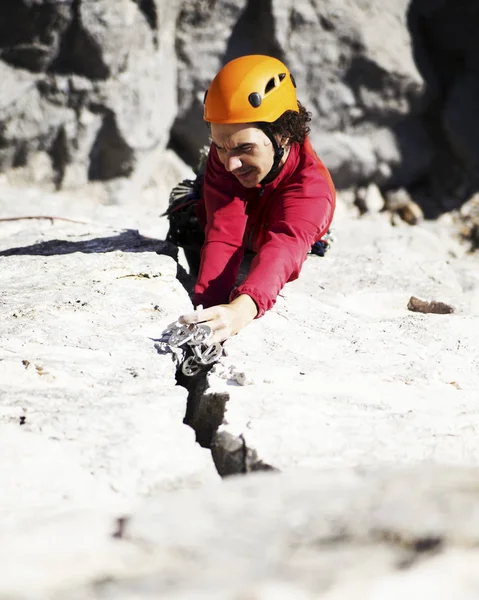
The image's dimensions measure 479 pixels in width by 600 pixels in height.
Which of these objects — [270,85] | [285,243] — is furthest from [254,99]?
[285,243]

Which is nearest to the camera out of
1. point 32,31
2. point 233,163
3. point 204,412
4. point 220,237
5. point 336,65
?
point 204,412

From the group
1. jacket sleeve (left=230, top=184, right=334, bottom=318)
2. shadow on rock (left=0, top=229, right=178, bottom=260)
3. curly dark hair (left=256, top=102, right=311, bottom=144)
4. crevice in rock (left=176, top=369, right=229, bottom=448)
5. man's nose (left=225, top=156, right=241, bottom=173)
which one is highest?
curly dark hair (left=256, top=102, right=311, bottom=144)

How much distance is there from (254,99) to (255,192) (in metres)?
0.46

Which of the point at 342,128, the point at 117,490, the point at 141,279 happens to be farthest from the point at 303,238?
the point at 342,128

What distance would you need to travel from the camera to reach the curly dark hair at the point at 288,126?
8.23 feet

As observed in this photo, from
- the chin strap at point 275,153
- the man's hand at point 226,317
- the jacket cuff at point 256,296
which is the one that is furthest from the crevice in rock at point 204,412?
the chin strap at point 275,153

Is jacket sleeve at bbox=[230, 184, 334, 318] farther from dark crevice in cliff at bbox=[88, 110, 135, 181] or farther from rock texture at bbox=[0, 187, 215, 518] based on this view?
dark crevice in cliff at bbox=[88, 110, 135, 181]

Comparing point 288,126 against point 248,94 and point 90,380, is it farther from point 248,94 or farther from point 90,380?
point 90,380

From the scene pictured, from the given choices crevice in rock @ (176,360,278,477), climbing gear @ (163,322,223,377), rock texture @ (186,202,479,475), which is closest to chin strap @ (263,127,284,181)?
rock texture @ (186,202,479,475)

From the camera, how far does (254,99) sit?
240cm

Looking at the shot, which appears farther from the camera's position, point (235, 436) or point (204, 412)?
point (204, 412)

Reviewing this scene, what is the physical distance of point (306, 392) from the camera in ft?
6.60

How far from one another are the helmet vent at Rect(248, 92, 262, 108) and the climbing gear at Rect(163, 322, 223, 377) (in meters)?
0.79

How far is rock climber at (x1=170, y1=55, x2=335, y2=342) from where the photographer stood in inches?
94.6
